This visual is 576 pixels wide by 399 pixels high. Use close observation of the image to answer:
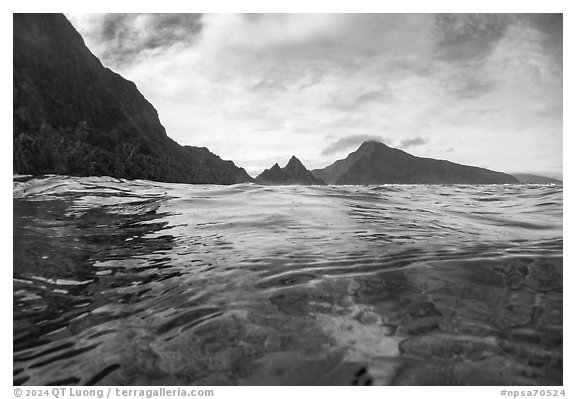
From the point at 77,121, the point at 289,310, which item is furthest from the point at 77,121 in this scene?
the point at 289,310

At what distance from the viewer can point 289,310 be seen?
10.8 ft

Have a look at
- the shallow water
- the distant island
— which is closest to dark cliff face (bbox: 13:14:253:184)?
the distant island

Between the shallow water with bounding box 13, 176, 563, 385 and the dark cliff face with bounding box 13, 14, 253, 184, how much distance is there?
10107 centimetres

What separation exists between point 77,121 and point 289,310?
141 meters

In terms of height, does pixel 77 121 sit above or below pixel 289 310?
above

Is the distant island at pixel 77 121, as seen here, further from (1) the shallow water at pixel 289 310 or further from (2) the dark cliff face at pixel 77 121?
(1) the shallow water at pixel 289 310

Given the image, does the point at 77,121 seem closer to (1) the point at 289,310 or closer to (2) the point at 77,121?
(2) the point at 77,121

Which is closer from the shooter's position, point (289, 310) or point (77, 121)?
point (289, 310)

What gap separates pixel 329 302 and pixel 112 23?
6955 mm

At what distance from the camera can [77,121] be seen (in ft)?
393
